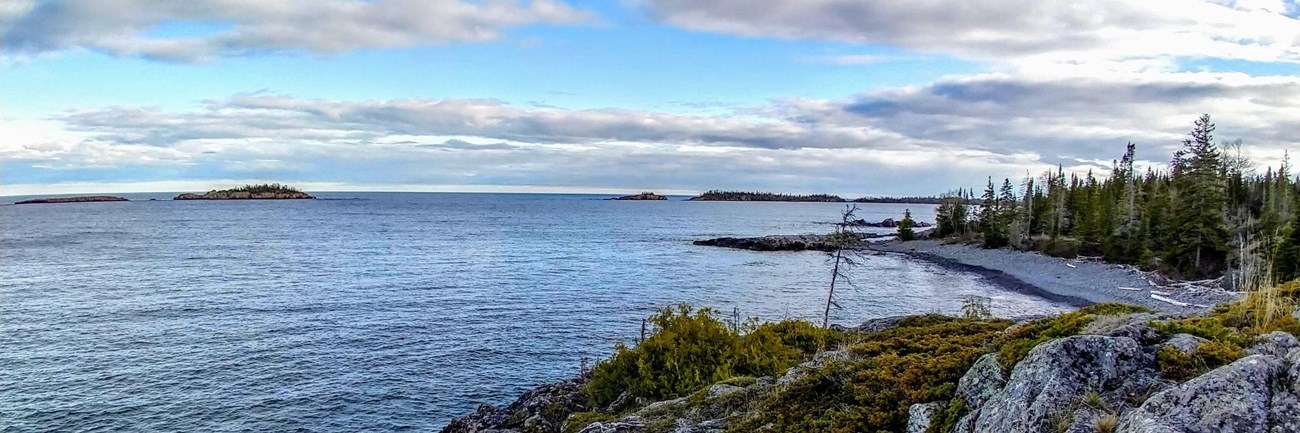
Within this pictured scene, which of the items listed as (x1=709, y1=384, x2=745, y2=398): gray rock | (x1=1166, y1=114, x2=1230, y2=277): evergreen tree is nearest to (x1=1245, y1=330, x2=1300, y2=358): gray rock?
(x1=709, y1=384, x2=745, y2=398): gray rock

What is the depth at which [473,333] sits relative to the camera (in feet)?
116

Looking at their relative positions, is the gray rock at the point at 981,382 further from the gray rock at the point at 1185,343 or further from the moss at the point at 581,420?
the moss at the point at 581,420

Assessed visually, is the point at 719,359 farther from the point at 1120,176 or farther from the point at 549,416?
the point at 1120,176

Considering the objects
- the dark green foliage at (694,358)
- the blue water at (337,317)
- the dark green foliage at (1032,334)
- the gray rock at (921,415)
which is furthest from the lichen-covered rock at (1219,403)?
the blue water at (337,317)

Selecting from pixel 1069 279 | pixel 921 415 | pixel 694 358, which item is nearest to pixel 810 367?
pixel 921 415

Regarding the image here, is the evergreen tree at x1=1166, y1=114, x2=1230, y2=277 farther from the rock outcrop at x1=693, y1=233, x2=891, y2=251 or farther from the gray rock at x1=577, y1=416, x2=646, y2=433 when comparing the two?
the gray rock at x1=577, y1=416, x2=646, y2=433

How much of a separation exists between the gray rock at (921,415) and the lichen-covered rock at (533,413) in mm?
10528

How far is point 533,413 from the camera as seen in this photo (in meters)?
18.5

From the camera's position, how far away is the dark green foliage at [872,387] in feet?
25.4

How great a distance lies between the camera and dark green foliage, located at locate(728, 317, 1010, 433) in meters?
7.74

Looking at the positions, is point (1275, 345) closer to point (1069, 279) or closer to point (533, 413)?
point (533, 413)

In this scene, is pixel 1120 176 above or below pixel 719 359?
above

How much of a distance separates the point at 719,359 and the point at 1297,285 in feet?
30.5

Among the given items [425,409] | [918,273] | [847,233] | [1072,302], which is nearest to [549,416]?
[425,409]
